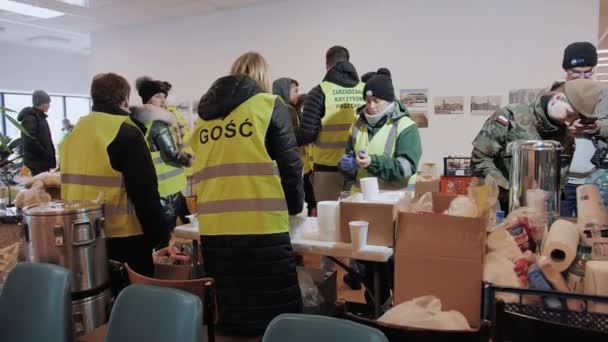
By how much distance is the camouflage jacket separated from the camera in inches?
80.4

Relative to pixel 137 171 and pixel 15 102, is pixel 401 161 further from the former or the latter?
pixel 15 102

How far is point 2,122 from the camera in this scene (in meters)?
8.34

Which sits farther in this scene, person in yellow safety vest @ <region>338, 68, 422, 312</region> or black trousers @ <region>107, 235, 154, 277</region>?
person in yellow safety vest @ <region>338, 68, 422, 312</region>

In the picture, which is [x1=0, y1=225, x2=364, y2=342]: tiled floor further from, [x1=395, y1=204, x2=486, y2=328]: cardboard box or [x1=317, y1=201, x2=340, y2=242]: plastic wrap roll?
[x1=395, y1=204, x2=486, y2=328]: cardboard box

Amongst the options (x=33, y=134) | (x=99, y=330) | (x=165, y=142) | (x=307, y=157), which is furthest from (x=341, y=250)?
(x=33, y=134)

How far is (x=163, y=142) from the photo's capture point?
126 inches

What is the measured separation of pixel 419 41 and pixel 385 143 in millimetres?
2370

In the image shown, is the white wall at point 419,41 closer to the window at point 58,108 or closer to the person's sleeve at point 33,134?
the person's sleeve at point 33,134

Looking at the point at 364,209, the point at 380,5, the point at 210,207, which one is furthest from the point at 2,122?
the point at 364,209

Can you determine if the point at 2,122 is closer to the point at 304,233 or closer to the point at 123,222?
the point at 123,222

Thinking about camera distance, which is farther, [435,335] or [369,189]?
[369,189]

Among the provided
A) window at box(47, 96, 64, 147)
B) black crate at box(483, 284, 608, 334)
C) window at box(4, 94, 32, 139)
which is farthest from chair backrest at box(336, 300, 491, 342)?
window at box(47, 96, 64, 147)

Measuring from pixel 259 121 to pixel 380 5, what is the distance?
132 inches

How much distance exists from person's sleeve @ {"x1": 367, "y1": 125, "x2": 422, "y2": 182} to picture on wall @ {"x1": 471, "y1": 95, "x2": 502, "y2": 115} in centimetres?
212
